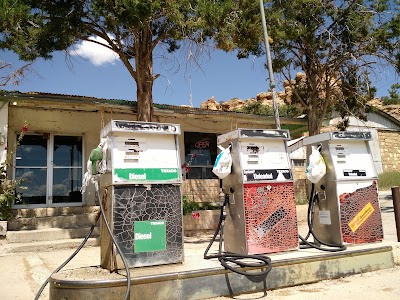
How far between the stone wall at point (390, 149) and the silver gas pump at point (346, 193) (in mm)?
21277

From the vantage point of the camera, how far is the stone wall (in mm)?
25094

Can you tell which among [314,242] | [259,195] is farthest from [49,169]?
[314,242]

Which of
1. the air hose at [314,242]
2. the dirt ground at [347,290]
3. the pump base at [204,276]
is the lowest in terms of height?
the dirt ground at [347,290]

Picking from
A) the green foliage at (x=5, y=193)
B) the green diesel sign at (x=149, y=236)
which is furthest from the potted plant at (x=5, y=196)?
the green diesel sign at (x=149, y=236)

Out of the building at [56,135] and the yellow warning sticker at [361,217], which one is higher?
the building at [56,135]

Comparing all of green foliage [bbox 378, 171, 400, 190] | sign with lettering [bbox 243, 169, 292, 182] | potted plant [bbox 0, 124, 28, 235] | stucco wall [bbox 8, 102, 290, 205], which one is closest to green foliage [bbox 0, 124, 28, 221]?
potted plant [bbox 0, 124, 28, 235]

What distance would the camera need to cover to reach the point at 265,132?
516cm

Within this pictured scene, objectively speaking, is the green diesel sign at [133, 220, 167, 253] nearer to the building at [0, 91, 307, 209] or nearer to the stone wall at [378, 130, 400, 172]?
the building at [0, 91, 307, 209]

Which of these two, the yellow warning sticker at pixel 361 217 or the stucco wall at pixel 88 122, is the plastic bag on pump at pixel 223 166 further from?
the stucco wall at pixel 88 122

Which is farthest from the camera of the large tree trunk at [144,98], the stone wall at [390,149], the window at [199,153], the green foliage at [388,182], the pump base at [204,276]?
the stone wall at [390,149]

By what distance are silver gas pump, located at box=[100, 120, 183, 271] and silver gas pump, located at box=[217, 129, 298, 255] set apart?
846 millimetres

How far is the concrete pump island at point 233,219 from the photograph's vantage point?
4.04 m

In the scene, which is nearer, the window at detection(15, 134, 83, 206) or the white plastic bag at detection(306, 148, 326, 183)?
the white plastic bag at detection(306, 148, 326, 183)

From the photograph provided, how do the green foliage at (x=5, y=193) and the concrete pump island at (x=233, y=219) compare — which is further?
the green foliage at (x=5, y=193)
